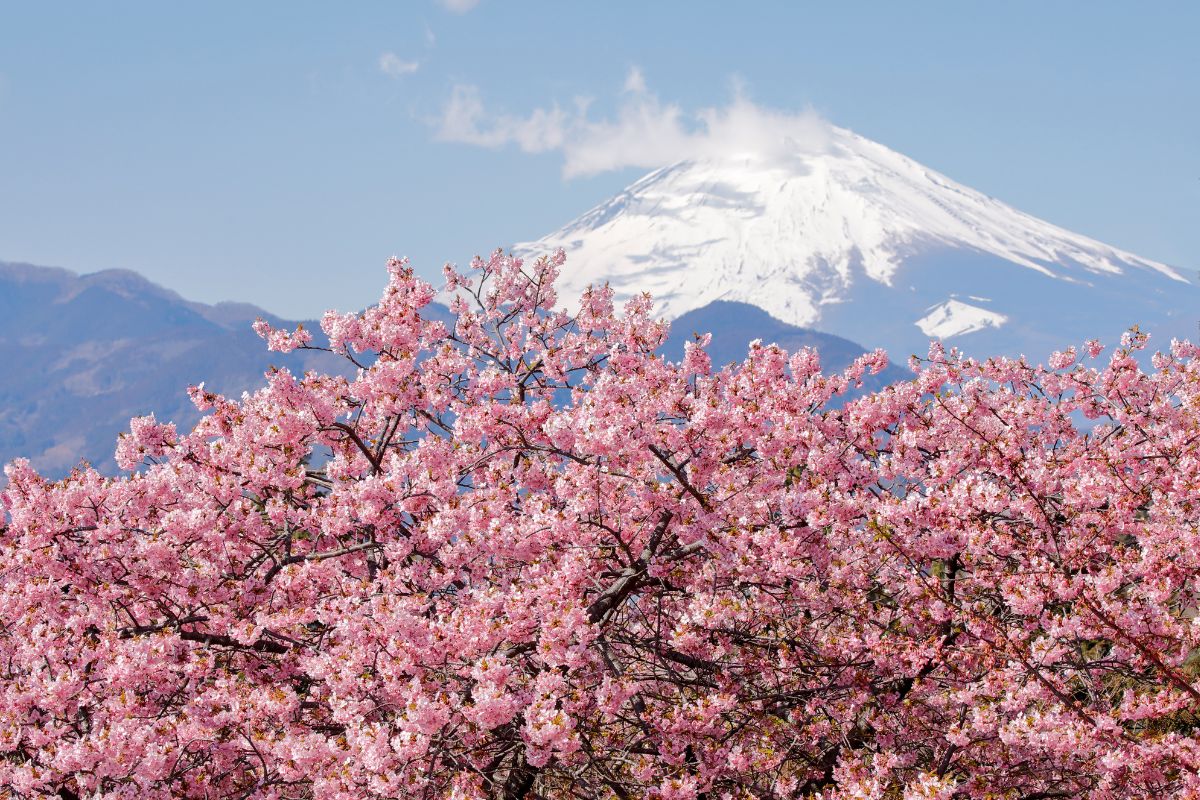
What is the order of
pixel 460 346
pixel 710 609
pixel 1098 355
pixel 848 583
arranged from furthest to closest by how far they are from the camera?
pixel 1098 355 → pixel 460 346 → pixel 848 583 → pixel 710 609

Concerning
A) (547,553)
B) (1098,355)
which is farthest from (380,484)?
(1098,355)

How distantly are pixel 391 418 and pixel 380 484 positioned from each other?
181 cm

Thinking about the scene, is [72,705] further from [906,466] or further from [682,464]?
[906,466]

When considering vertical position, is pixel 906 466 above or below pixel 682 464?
above

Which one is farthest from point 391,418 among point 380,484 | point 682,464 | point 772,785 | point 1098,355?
point 1098,355

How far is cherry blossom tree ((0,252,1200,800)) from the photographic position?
7082 mm

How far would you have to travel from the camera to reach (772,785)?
9.28 meters

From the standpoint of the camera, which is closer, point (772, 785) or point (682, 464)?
point (682, 464)

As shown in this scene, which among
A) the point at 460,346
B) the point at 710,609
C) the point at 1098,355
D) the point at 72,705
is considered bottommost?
the point at 72,705

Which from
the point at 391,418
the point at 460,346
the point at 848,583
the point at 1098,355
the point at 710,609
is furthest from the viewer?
the point at 1098,355

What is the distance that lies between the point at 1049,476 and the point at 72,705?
8.07 metres

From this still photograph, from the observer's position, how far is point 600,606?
812 cm

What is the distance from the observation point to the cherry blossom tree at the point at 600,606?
7.08 m

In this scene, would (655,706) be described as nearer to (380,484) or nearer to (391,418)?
(380,484)
